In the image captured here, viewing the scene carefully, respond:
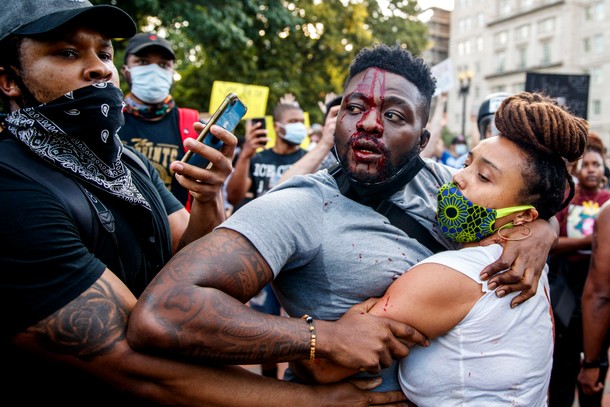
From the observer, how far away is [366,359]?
5.54 ft

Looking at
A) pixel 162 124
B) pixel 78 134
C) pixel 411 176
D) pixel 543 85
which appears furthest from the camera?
Result: pixel 543 85

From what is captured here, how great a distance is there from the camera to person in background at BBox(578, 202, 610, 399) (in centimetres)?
312

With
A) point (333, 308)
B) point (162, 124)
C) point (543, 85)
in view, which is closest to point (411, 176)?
point (333, 308)

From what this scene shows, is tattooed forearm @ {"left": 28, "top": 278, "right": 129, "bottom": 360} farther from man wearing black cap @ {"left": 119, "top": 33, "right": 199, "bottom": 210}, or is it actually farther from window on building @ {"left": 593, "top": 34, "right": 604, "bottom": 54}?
window on building @ {"left": 593, "top": 34, "right": 604, "bottom": 54}

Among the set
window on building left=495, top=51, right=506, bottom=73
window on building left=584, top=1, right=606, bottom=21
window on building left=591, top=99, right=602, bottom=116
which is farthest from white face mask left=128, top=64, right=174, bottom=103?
window on building left=495, top=51, right=506, bottom=73

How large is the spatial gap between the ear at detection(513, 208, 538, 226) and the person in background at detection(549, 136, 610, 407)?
219 centimetres

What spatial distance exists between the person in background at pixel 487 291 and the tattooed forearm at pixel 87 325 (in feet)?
A: 2.29

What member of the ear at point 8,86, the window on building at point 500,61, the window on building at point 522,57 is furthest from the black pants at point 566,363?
the window on building at point 500,61

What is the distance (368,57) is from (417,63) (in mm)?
213

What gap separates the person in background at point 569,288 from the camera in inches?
155

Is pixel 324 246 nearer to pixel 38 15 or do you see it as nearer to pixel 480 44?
pixel 38 15

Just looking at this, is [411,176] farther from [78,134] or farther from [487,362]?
[78,134]

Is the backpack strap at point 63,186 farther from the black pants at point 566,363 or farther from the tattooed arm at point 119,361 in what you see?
the black pants at point 566,363

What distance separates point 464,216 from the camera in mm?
1966
